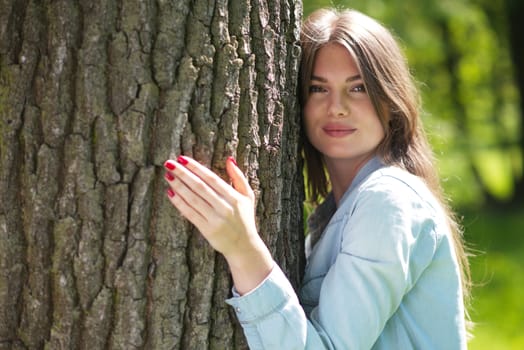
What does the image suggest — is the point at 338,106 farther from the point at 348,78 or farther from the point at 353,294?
the point at 353,294

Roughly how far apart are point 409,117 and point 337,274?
746 mm

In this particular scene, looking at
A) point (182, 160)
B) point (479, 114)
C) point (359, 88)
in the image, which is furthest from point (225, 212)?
point (479, 114)

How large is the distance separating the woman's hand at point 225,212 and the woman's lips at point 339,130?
0.53 meters

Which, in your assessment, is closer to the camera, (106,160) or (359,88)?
(106,160)

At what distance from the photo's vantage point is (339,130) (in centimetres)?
245

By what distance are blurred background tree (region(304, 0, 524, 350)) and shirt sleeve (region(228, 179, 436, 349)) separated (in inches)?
85.7

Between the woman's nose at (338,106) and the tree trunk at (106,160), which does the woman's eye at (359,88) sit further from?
the tree trunk at (106,160)

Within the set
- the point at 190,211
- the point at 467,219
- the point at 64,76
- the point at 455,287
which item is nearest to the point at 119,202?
the point at 190,211

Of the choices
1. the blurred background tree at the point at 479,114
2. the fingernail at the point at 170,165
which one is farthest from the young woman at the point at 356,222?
the blurred background tree at the point at 479,114

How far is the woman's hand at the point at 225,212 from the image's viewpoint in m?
1.91

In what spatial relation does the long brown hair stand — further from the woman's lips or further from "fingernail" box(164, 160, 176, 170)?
"fingernail" box(164, 160, 176, 170)

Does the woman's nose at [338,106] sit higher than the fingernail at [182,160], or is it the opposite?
the woman's nose at [338,106]

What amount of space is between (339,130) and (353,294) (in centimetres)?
64

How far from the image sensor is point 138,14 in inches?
74.0
